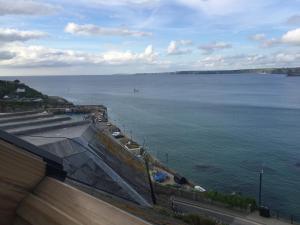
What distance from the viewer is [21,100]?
8850 cm

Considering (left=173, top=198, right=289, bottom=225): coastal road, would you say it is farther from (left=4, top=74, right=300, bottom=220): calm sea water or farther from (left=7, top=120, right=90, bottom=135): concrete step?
(left=7, top=120, right=90, bottom=135): concrete step

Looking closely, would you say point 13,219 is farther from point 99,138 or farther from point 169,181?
point 169,181

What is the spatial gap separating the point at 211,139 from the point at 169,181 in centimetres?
2401

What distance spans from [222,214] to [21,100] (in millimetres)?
70359

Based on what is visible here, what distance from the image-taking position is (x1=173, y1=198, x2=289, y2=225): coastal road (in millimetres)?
26812

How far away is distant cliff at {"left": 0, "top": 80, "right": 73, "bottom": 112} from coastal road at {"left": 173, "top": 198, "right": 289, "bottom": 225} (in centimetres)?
5347

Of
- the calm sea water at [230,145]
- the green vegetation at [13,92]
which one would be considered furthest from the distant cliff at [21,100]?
the calm sea water at [230,145]

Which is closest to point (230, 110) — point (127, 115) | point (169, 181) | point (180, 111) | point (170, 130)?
point (180, 111)

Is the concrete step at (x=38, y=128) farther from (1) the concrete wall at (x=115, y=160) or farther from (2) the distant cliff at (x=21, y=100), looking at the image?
(2) the distant cliff at (x=21, y=100)

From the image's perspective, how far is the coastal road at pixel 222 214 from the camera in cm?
2681

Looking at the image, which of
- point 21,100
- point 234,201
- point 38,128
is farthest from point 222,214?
point 21,100

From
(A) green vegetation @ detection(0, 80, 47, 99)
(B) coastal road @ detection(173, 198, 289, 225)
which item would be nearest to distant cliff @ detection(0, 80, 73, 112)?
(A) green vegetation @ detection(0, 80, 47, 99)

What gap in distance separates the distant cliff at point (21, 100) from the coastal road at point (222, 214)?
5347 cm

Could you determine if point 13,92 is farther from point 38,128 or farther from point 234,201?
point 38,128
